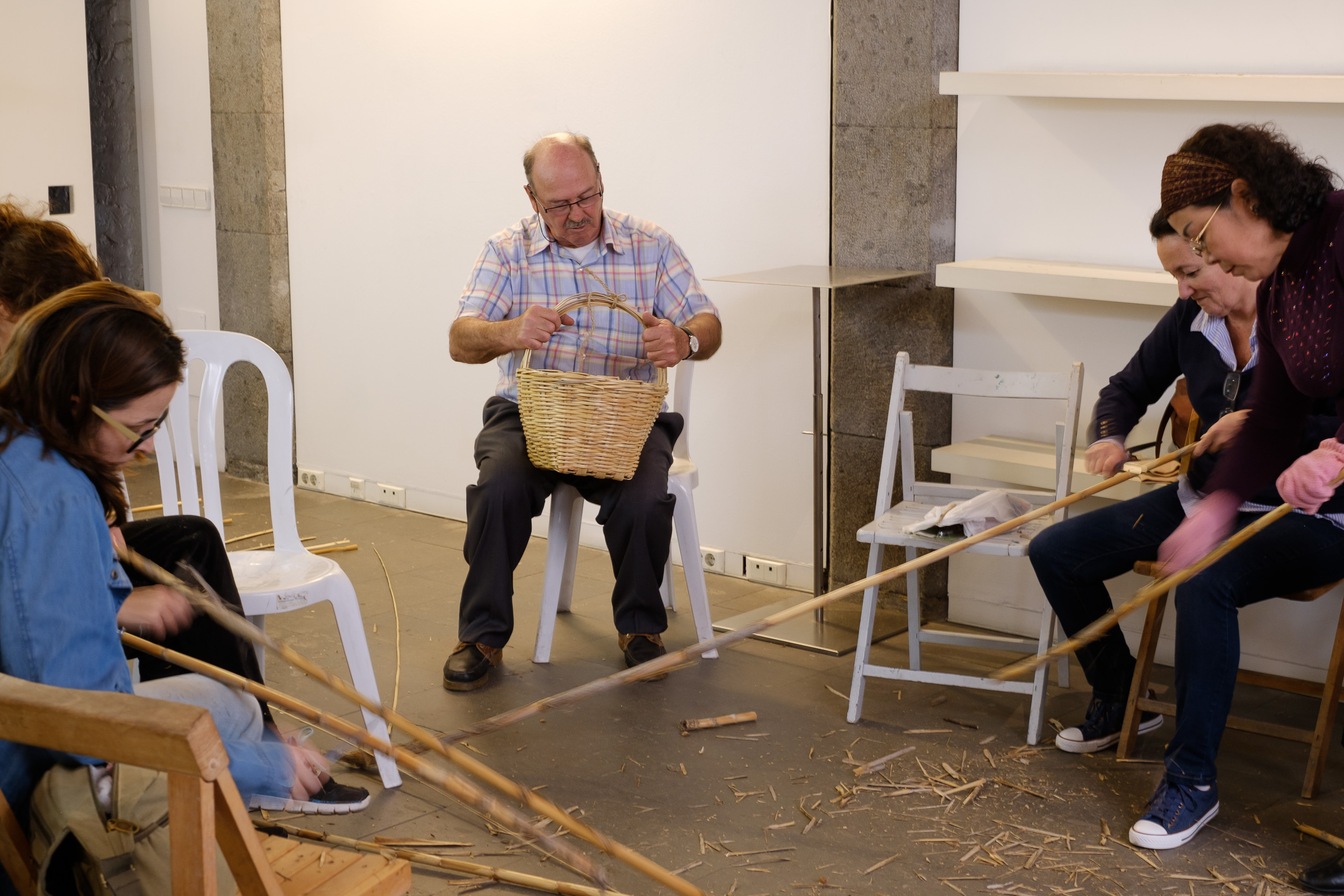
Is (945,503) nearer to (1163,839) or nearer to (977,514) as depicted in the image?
(977,514)

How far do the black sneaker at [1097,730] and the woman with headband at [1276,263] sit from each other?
999 millimetres

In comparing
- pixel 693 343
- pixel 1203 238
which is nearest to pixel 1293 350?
pixel 1203 238

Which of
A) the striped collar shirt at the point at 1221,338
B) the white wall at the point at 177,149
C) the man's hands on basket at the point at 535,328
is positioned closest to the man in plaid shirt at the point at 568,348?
the man's hands on basket at the point at 535,328

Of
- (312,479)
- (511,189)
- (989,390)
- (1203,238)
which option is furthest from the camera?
(312,479)

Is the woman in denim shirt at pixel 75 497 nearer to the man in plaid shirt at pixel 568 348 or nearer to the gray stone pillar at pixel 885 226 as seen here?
the man in plaid shirt at pixel 568 348

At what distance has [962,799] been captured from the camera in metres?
2.86

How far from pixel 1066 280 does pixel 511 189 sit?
7.43 feet

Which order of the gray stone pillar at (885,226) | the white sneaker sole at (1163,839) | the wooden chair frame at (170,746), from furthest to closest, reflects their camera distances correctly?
1. the gray stone pillar at (885,226)
2. the white sneaker sole at (1163,839)
3. the wooden chair frame at (170,746)

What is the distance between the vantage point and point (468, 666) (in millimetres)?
3502

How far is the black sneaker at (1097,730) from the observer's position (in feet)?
10.2

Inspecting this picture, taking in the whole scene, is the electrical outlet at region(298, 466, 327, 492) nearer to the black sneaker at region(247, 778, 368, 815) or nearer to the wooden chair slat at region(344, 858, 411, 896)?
the black sneaker at region(247, 778, 368, 815)

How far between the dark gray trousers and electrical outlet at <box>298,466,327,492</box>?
7.66 feet

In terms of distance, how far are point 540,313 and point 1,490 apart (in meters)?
1.95

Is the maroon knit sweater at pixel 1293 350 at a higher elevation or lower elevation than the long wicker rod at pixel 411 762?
higher
